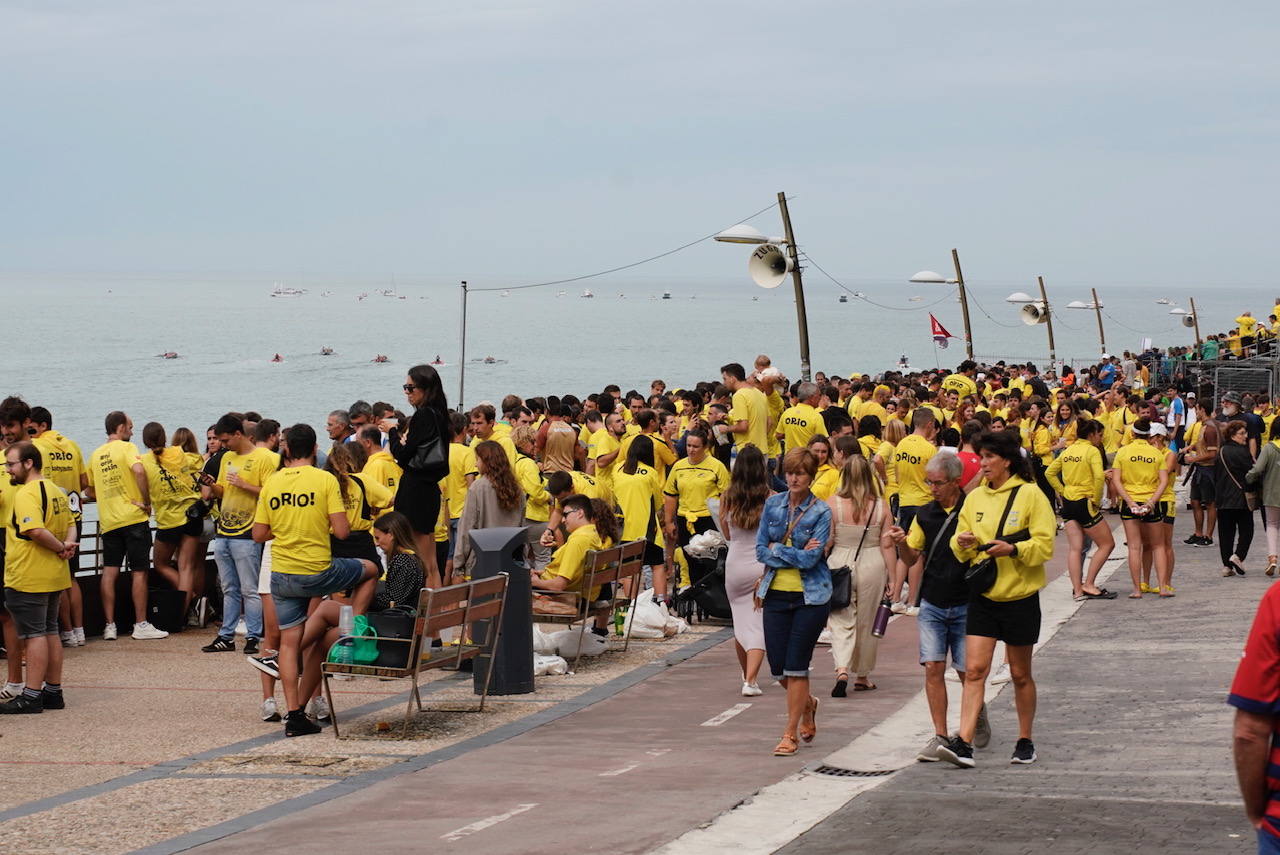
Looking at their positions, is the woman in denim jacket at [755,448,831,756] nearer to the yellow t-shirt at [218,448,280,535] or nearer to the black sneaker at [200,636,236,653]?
the yellow t-shirt at [218,448,280,535]

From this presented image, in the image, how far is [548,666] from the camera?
11.1 meters

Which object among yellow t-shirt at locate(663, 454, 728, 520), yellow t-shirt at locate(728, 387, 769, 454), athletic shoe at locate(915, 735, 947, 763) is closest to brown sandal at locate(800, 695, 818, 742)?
athletic shoe at locate(915, 735, 947, 763)

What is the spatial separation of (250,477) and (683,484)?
11.9 feet

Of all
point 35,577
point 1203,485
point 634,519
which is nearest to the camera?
point 35,577

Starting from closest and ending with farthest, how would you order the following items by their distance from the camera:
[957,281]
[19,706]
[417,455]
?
[19,706]
[417,455]
[957,281]

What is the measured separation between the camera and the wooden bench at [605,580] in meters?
11.4

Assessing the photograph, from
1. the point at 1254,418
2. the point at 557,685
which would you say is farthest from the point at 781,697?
the point at 1254,418

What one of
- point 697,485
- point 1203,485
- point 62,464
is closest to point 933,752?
point 697,485

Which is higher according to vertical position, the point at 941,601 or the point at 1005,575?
the point at 1005,575

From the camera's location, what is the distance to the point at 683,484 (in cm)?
1349

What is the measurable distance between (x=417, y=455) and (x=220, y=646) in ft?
9.32

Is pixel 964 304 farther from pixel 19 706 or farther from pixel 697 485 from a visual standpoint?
pixel 19 706

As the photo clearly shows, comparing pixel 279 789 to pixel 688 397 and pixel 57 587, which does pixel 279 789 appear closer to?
pixel 57 587

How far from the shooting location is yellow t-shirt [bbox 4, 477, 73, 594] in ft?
32.7
